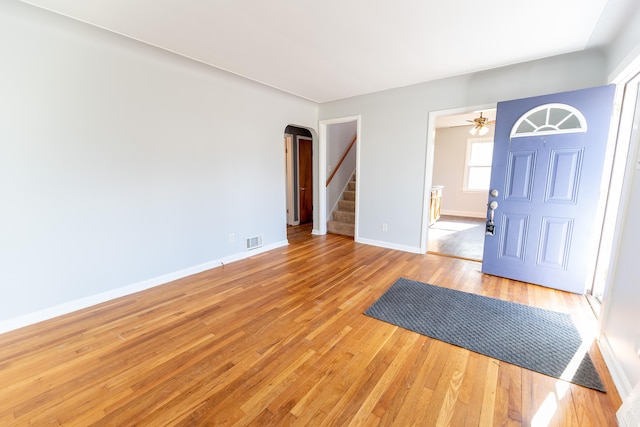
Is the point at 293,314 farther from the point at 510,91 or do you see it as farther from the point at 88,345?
the point at 510,91

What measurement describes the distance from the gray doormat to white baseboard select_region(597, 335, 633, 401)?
0.26ft

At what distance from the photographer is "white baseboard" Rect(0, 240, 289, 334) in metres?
2.19

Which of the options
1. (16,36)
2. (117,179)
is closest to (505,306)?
(117,179)

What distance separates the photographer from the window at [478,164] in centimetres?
699

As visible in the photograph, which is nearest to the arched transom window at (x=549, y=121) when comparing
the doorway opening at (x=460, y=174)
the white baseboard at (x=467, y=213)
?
the doorway opening at (x=460, y=174)

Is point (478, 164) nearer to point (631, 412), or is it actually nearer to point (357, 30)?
point (357, 30)

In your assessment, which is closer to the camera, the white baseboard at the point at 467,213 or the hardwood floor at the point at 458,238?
the hardwood floor at the point at 458,238

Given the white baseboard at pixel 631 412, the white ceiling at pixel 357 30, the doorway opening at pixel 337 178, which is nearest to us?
the white baseboard at pixel 631 412

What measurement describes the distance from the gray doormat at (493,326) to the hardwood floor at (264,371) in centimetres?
9

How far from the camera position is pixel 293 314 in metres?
2.36

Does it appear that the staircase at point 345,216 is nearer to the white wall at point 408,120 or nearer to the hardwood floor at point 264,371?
the white wall at point 408,120

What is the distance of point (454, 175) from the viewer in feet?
24.8

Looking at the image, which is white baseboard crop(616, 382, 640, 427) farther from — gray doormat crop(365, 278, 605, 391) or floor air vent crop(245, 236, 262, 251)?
floor air vent crop(245, 236, 262, 251)

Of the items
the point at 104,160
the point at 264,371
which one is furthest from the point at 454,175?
the point at 104,160
